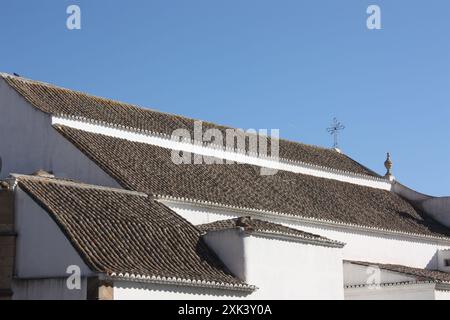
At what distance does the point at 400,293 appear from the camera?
86.2 ft

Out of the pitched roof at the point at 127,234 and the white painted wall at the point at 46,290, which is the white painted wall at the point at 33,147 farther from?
the white painted wall at the point at 46,290

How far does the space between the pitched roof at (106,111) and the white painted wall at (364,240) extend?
4944 millimetres

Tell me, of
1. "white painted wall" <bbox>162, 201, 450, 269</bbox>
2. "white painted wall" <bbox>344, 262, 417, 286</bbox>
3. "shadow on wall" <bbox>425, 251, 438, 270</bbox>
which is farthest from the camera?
"shadow on wall" <bbox>425, 251, 438, 270</bbox>

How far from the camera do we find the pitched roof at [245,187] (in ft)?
79.5

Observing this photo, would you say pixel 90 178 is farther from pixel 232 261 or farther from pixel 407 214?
pixel 407 214

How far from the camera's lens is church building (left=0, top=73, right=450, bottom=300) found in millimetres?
18812

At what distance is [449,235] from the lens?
3441 centimetres

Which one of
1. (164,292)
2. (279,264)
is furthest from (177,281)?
(279,264)

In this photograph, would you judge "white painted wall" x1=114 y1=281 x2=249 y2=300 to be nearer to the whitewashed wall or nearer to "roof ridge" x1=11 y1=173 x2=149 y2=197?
the whitewashed wall

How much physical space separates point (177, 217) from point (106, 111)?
306 inches

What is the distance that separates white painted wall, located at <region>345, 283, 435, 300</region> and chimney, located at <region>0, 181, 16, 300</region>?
11.5 m

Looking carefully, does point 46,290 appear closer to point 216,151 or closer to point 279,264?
point 279,264

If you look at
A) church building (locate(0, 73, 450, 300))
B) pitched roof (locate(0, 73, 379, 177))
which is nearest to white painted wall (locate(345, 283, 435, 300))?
church building (locate(0, 73, 450, 300))

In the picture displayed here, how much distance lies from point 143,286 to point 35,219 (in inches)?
129
